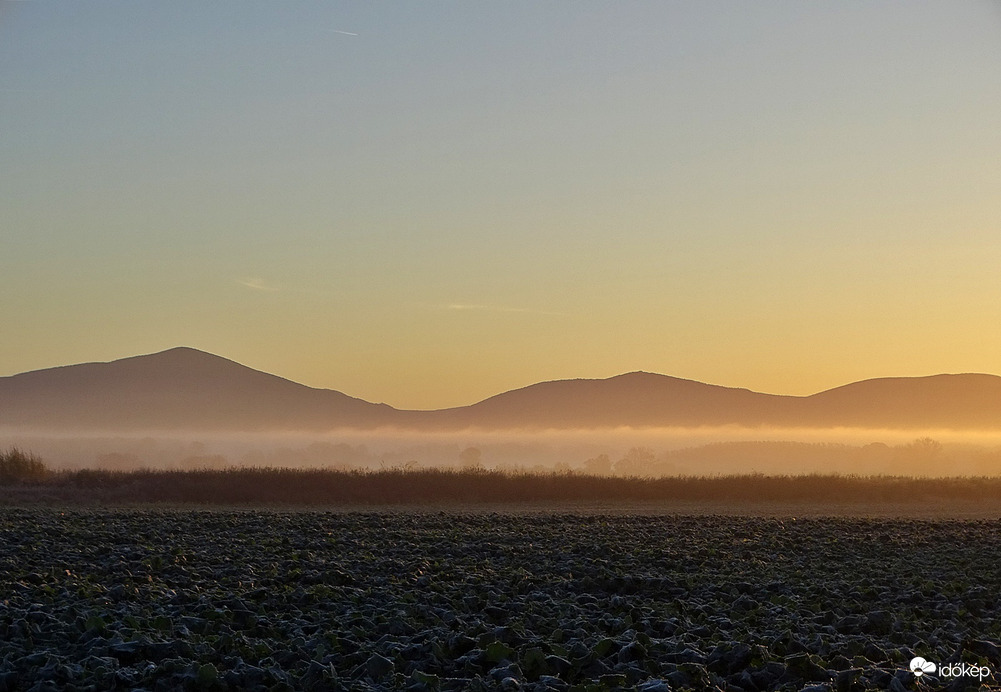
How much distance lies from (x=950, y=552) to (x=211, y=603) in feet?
51.9

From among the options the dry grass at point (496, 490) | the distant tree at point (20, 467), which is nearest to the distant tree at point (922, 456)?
the dry grass at point (496, 490)

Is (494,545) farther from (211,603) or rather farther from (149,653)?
(149,653)

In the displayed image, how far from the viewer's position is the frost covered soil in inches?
452

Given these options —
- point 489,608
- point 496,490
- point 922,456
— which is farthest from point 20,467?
point 922,456

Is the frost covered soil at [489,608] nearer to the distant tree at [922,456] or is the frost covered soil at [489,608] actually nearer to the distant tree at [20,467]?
the distant tree at [20,467]

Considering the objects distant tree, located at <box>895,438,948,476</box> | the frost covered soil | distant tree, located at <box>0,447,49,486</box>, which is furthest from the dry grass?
distant tree, located at <box>895,438,948,476</box>

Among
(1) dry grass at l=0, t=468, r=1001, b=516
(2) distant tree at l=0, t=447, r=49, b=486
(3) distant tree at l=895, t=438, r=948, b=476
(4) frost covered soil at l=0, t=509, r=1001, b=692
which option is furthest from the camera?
(3) distant tree at l=895, t=438, r=948, b=476

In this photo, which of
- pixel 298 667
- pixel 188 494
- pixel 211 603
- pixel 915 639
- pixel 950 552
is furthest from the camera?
pixel 188 494

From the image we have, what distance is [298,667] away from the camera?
11875 mm

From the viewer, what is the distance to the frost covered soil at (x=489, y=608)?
11.5 meters

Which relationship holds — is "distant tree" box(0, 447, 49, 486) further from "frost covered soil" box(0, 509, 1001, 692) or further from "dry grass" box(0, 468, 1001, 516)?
"frost covered soil" box(0, 509, 1001, 692)

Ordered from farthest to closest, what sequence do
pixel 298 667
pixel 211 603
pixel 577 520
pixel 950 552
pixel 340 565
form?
pixel 577 520 → pixel 950 552 → pixel 340 565 → pixel 211 603 → pixel 298 667

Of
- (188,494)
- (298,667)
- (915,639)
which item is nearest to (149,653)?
(298,667)

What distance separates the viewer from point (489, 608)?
49.2 feet
